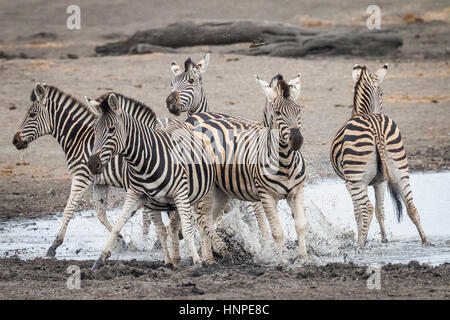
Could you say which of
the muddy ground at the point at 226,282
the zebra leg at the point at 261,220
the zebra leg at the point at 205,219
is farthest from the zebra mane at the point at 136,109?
the zebra leg at the point at 261,220

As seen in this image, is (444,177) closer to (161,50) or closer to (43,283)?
(43,283)

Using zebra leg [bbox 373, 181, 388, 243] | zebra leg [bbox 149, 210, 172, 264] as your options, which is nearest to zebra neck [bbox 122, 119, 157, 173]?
zebra leg [bbox 149, 210, 172, 264]

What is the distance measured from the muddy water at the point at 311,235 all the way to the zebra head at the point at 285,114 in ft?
3.61

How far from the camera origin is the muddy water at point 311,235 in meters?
8.31

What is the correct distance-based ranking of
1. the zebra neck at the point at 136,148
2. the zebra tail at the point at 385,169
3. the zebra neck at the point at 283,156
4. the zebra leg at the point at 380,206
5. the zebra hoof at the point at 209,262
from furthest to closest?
the zebra leg at the point at 380,206
the zebra tail at the point at 385,169
the zebra hoof at the point at 209,262
the zebra neck at the point at 283,156
the zebra neck at the point at 136,148

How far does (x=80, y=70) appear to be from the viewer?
18.3 meters

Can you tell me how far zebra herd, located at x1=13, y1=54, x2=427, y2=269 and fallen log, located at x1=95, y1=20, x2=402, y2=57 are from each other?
10329mm

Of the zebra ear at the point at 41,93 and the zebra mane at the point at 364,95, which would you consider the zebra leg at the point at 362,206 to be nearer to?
the zebra mane at the point at 364,95

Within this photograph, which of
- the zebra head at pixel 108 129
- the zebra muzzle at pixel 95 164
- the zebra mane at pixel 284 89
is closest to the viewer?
the zebra muzzle at pixel 95 164

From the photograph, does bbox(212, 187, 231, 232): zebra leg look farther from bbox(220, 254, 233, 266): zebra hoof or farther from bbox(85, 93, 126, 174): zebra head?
bbox(85, 93, 126, 174): zebra head

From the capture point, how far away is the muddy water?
8.31m

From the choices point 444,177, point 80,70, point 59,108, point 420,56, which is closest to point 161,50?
point 80,70

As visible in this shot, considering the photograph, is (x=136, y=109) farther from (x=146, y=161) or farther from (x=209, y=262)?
(x=209, y=262)

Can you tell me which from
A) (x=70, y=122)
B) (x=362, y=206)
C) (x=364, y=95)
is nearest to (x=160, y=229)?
(x=70, y=122)
